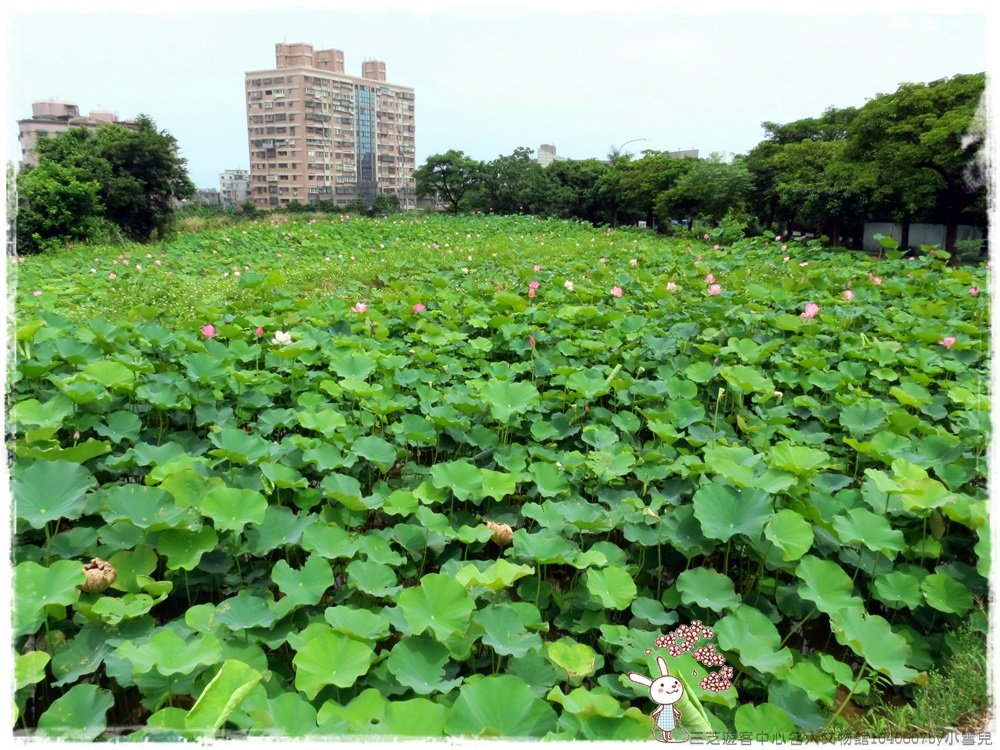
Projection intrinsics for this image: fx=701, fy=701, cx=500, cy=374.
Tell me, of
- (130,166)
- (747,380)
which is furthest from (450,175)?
(747,380)

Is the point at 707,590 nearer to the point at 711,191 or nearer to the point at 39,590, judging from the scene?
the point at 39,590

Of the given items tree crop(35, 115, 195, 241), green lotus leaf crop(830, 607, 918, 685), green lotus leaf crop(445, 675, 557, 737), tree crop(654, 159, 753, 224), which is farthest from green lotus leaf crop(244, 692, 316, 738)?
tree crop(654, 159, 753, 224)

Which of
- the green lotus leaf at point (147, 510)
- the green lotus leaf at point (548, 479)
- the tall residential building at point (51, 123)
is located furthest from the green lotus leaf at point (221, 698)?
the tall residential building at point (51, 123)

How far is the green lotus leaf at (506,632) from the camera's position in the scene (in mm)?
1539

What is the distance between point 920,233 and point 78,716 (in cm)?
1637

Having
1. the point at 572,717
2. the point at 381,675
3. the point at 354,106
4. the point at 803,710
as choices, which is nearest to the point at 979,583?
the point at 803,710

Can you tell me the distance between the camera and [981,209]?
1081 centimetres

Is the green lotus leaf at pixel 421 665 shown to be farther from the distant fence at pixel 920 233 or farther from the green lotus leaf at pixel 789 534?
the distant fence at pixel 920 233

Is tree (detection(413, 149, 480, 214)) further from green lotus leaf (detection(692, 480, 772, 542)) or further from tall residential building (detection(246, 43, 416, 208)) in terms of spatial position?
green lotus leaf (detection(692, 480, 772, 542))

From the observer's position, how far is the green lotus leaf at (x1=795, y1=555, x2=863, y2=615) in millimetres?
1722

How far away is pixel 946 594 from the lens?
70.8 inches

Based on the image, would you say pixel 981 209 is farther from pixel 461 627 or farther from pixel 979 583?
pixel 461 627

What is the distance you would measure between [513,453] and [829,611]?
112 centimetres

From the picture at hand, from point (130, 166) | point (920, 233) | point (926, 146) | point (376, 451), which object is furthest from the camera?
point (130, 166)
